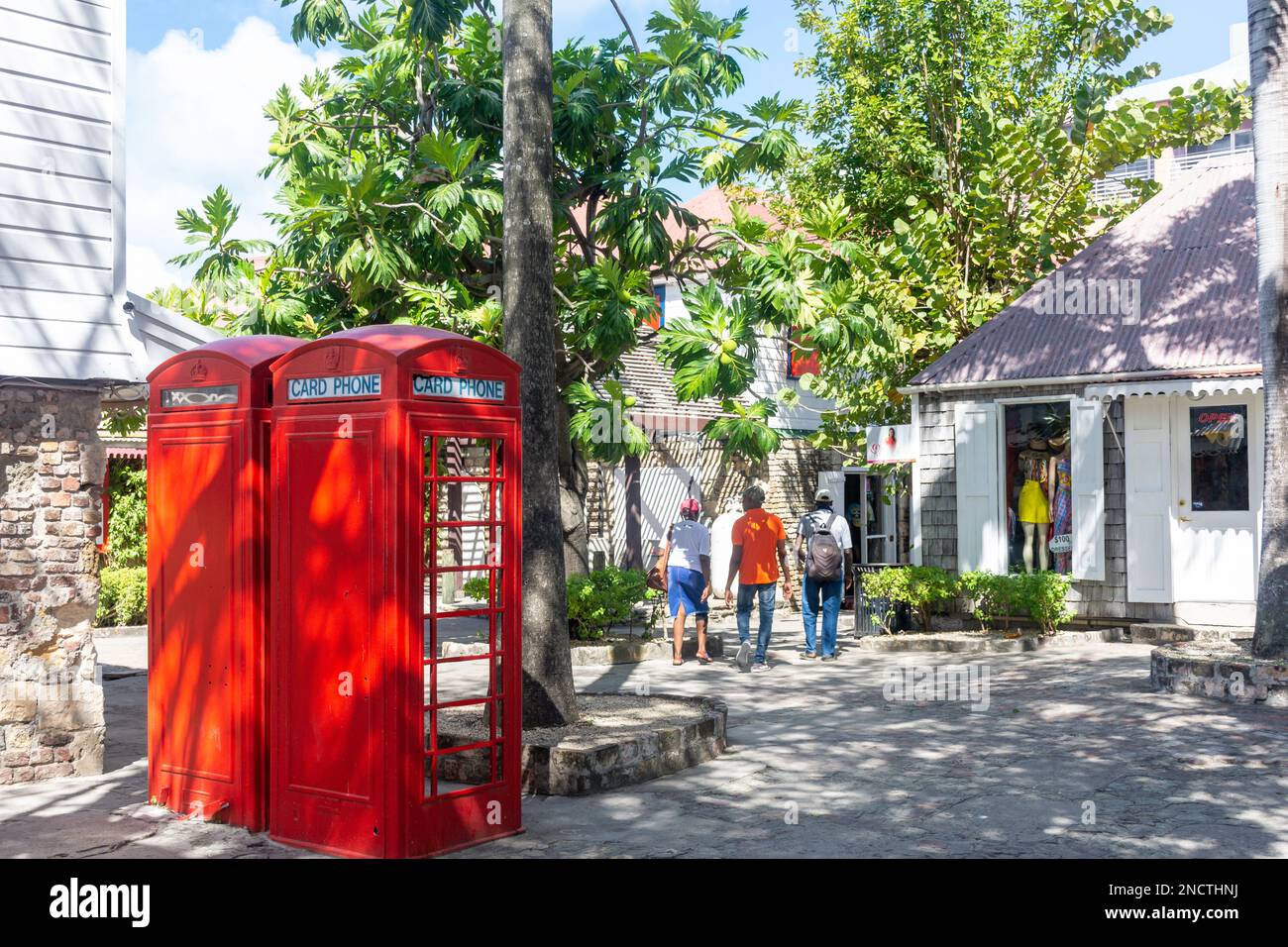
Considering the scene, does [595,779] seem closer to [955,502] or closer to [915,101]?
[955,502]

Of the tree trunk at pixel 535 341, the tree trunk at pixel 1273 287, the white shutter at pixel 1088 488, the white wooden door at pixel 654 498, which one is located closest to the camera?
the tree trunk at pixel 535 341

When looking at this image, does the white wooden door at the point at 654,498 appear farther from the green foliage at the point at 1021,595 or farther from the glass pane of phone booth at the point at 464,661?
the green foliage at the point at 1021,595

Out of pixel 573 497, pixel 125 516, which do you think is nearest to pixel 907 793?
pixel 573 497

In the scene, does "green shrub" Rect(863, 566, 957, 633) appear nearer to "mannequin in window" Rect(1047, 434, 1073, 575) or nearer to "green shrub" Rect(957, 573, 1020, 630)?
"green shrub" Rect(957, 573, 1020, 630)

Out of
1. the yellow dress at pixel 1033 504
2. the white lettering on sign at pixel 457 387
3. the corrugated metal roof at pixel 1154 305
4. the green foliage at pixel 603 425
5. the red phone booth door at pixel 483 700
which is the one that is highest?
the corrugated metal roof at pixel 1154 305

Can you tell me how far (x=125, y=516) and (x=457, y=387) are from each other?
1601cm

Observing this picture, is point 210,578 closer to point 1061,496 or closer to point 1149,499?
point 1149,499

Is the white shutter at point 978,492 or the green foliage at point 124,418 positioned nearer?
the green foliage at point 124,418

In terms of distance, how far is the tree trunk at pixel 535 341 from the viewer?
949 cm

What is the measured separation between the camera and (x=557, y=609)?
9602 millimetres

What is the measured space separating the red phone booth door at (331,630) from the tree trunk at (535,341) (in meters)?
2.51

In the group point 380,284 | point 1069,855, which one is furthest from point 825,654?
point 1069,855

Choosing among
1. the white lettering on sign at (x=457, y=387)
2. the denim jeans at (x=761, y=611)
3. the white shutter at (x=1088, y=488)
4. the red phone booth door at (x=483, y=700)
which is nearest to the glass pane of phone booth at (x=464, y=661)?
the red phone booth door at (x=483, y=700)

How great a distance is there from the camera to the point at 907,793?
820 cm
